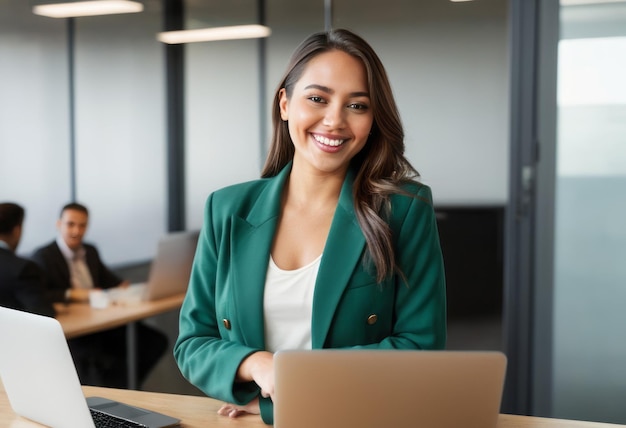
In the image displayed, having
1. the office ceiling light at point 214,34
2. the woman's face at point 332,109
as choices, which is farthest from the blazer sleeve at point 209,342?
the office ceiling light at point 214,34

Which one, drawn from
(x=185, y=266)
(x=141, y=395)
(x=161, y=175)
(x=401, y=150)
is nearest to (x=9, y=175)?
(x=161, y=175)

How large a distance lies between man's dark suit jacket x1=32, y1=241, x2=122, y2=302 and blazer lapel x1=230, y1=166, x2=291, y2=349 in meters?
2.66

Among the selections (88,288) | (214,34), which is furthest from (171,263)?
(214,34)

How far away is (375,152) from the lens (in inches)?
79.6

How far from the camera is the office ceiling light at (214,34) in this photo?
13.4 ft

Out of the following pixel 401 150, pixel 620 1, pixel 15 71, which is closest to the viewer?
pixel 401 150

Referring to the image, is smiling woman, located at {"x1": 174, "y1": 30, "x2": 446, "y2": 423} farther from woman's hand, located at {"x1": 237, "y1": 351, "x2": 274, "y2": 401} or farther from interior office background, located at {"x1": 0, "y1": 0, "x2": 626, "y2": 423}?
Result: interior office background, located at {"x1": 0, "y1": 0, "x2": 626, "y2": 423}

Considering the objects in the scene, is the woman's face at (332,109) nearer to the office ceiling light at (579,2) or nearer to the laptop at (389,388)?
the laptop at (389,388)

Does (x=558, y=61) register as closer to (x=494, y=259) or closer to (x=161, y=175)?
(x=494, y=259)

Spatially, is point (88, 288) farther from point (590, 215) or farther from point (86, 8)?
point (590, 215)

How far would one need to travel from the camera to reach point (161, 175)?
4375mm

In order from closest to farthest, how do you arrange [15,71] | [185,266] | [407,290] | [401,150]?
1. [407,290]
2. [401,150]
3. [185,266]
4. [15,71]

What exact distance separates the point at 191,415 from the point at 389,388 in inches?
26.3

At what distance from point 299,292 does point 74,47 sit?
302 cm
